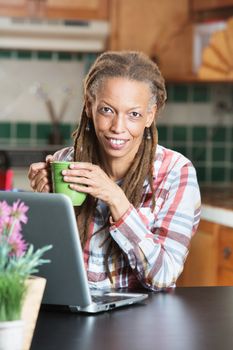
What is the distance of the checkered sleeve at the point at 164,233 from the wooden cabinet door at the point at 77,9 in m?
2.71

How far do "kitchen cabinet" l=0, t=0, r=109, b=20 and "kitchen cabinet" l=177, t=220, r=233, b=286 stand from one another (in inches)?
56.5

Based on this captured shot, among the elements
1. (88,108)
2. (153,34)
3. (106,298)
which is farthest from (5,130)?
(106,298)

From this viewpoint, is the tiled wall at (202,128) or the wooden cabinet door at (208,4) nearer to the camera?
the wooden cabinet door at (208,4)

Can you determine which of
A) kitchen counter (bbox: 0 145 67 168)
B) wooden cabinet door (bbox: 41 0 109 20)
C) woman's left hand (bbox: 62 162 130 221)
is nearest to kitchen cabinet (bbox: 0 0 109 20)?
wooden cabinet door (bbox: 41 0 109 20)

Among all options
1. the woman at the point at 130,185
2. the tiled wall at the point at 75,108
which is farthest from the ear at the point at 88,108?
the tiled wall at the point at 75,108

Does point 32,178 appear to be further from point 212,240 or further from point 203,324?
point 212,240

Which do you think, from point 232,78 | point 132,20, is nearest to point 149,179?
point 232,78

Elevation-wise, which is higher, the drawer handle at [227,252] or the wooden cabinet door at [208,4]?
the wooden cabinet door at [208,4]

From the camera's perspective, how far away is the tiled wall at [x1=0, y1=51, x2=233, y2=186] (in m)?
5.15

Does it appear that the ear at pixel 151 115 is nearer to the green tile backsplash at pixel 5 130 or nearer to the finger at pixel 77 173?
the finger at pixel 77 173

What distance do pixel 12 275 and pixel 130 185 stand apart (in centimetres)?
92

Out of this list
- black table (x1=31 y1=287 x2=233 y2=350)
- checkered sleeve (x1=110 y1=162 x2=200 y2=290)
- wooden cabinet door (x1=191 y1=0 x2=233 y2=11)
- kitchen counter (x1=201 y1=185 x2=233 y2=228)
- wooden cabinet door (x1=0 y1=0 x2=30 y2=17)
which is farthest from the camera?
wooden cabinet door (x1=0 y1=0 x2=30 y2=17)

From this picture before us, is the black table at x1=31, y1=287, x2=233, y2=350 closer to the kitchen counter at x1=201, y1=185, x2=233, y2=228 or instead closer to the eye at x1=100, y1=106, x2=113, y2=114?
the eye at x1=100, y1=106, x2=113, y2=114

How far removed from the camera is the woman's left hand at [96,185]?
1954 millimetres
